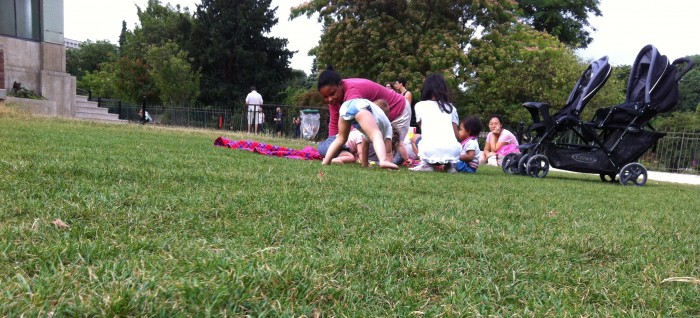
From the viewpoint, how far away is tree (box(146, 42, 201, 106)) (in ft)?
88.8

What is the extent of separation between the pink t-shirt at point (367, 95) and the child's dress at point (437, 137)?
51 centimetres

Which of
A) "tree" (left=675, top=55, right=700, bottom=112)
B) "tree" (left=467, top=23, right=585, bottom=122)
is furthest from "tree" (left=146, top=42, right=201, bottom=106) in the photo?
"tree" (left=675, top=55, right=700, bottom=112)

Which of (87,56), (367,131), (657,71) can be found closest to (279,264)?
(367,131)

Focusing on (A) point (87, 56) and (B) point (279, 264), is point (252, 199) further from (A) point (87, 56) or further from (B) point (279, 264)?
(A) point (87, 56)

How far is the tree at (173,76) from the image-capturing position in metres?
27.1

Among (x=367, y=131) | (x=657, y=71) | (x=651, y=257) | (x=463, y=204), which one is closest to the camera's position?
(x=651, y=257)

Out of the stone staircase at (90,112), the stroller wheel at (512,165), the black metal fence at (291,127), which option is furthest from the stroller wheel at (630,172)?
the stone staircase at (90,112)

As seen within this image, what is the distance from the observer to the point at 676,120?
1014 inches

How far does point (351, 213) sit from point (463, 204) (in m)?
0.85

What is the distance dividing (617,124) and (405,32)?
12758 mm

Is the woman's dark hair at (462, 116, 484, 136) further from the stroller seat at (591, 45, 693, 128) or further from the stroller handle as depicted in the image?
the stroller handle

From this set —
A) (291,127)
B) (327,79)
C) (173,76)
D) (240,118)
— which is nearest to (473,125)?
(327,79)

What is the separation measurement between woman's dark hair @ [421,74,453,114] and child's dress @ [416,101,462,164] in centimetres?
6

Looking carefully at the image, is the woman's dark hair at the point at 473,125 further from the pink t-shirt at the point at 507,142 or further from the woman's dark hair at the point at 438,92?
the pink t-shirt at the point at 507,142
